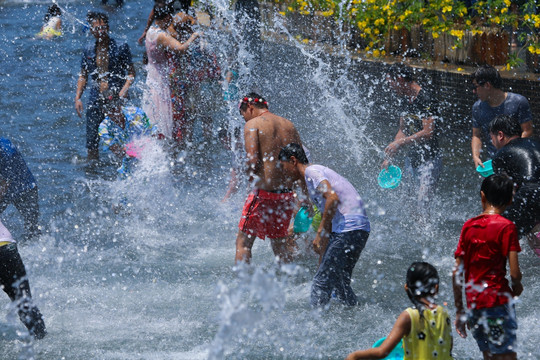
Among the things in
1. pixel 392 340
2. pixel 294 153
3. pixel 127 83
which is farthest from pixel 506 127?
pixel 127 83

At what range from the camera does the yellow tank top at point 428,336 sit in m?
4.00

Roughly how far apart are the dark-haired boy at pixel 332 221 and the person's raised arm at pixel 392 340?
167cm

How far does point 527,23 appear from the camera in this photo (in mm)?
9984

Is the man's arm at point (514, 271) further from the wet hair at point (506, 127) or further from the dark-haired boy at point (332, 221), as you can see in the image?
the wet hair at point (506, 127)

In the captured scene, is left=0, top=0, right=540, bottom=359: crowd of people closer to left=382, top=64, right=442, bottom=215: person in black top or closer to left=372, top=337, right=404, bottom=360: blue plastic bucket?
left=382, top=64, right=442, bottom=215: person in black top

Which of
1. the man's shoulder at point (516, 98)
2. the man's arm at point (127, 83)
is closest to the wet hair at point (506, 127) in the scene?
the man's shoulder at point (516, 98)

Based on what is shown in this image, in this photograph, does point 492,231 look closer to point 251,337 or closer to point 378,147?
point 251,337

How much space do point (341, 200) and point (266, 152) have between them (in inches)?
42.5

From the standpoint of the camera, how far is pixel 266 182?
6520 millimetres

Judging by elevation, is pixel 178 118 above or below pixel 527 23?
below

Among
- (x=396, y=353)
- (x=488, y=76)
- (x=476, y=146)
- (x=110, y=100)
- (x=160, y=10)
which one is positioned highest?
(x=160, y=10)

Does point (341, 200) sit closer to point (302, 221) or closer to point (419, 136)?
point (302, 221)

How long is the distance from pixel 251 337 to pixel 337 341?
635mm

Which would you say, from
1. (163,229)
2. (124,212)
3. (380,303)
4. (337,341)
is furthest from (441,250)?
(124,212)
